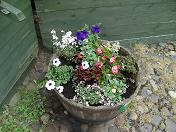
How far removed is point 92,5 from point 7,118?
1.59m

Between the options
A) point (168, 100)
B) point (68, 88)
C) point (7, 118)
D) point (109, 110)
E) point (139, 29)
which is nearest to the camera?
point (109, 110)

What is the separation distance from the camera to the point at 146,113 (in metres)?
3.56

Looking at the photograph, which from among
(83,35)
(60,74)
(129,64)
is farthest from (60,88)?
(129,64)

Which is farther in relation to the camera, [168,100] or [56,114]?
[168,100]

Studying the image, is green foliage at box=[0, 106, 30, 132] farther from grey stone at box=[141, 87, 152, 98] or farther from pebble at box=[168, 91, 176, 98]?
pebble at box=[168, 91, 176, 98]

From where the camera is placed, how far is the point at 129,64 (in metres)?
3.10

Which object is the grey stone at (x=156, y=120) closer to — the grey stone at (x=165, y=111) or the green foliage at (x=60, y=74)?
the grey stone at (x=165, y=111)

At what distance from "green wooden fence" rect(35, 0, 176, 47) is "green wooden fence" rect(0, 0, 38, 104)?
0.19 metres

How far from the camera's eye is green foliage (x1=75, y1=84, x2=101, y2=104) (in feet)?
9.45

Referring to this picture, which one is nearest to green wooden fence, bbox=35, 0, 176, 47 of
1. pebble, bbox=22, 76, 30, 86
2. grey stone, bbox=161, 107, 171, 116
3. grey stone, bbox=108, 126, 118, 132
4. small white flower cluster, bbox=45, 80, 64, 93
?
pebble, bbox=22, 76, 30, 86

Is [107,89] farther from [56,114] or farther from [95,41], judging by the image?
[56,114]

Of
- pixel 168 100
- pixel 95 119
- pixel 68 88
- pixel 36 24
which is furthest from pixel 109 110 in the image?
pixel 36 24

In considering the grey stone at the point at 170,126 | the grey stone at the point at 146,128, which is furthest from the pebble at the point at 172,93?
the grey stone at the point at 146,128

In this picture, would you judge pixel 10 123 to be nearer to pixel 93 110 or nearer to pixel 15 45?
pixel 15 45
